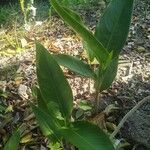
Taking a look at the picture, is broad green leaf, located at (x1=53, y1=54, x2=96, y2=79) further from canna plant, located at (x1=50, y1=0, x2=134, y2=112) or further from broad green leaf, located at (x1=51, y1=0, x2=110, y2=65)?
broad green leaf, located at (x1=51, y1=0, x2=110, y2=65)

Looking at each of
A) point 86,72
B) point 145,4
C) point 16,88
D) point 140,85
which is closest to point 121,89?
point 140,85

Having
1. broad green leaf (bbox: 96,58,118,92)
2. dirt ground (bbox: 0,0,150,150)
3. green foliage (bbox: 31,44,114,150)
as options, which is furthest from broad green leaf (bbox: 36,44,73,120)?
dirt ground (bbox: 0,0,150,150)

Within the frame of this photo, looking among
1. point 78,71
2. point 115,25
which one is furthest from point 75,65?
point 115,25

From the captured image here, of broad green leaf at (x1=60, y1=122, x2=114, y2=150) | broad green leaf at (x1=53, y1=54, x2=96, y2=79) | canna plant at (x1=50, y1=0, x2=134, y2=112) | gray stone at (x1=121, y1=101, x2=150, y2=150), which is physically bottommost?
gray stone at (x1=121, y1=101, x2=150, y2=150)

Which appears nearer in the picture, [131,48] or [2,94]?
[2,94]

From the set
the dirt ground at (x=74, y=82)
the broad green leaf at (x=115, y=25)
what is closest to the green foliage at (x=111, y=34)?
the broad green leaf at (x=115, y=25)

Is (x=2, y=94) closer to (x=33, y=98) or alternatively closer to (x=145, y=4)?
(x=33, y=98)

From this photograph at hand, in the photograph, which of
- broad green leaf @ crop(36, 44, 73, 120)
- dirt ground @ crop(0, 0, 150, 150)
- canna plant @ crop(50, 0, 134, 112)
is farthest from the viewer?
dirt ground @ crop(0, 0, 150, 150)

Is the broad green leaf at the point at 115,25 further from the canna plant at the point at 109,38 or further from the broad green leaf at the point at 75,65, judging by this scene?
the broad green leaf at the point at 75,65
